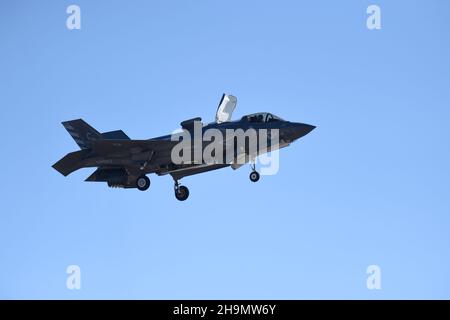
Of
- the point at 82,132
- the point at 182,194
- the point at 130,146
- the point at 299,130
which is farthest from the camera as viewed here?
the point at 182,194

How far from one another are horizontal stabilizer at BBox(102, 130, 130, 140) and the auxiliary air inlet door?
5.31 metres

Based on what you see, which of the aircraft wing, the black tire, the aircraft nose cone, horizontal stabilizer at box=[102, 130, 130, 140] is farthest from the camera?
the black tire

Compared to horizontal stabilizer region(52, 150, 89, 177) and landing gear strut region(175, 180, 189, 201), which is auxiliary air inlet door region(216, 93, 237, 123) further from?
horizontal stabilizer region(52, 150, 89, 177)

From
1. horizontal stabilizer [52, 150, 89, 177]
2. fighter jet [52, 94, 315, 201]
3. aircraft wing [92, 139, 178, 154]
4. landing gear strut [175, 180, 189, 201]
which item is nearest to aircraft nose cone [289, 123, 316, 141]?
fighter jet [52, 94, 315, 201]

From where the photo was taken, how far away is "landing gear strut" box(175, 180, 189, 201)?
45.1 meters

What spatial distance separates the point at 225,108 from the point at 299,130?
440cm

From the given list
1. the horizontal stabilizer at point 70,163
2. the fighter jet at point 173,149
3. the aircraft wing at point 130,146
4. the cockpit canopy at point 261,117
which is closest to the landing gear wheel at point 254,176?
the fighter jet at point 173,149

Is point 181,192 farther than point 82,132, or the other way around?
point 181,192

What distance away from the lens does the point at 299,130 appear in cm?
4362

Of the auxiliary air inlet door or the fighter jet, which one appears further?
the auxiliary air inlet door

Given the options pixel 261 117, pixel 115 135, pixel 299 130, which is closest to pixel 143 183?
pixel 115 135

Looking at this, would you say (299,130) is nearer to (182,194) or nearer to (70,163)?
(182,194)
